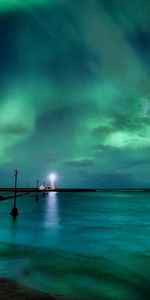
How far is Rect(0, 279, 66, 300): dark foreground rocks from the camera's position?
44.5 ft

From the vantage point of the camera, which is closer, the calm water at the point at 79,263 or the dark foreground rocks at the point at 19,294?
the dark foreground rocks at the point at 19,294

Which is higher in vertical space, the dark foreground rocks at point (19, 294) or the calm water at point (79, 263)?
the dark foreground rocks at point (19, 294)

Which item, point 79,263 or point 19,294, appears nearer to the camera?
point 19,294

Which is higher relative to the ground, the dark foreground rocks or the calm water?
the dark foreground rocks

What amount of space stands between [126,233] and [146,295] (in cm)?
2696

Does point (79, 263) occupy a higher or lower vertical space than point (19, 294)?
lower

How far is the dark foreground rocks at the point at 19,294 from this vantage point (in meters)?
13.6

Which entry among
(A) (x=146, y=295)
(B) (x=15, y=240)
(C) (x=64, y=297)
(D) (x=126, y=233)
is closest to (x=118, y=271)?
(A) (x=146, y=295)

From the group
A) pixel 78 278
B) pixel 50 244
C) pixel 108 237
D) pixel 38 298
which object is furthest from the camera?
pixel 108 237

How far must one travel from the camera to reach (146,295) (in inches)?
Result: 598

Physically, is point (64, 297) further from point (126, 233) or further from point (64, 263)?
A: point (126, 233)

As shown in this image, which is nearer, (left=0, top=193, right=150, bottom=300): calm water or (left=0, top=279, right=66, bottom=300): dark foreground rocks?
(left=0, top=279, right=66, bottom=300): dark foreground rocks

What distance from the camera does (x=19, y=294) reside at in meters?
14.1

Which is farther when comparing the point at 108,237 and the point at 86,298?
the point at 108,237
